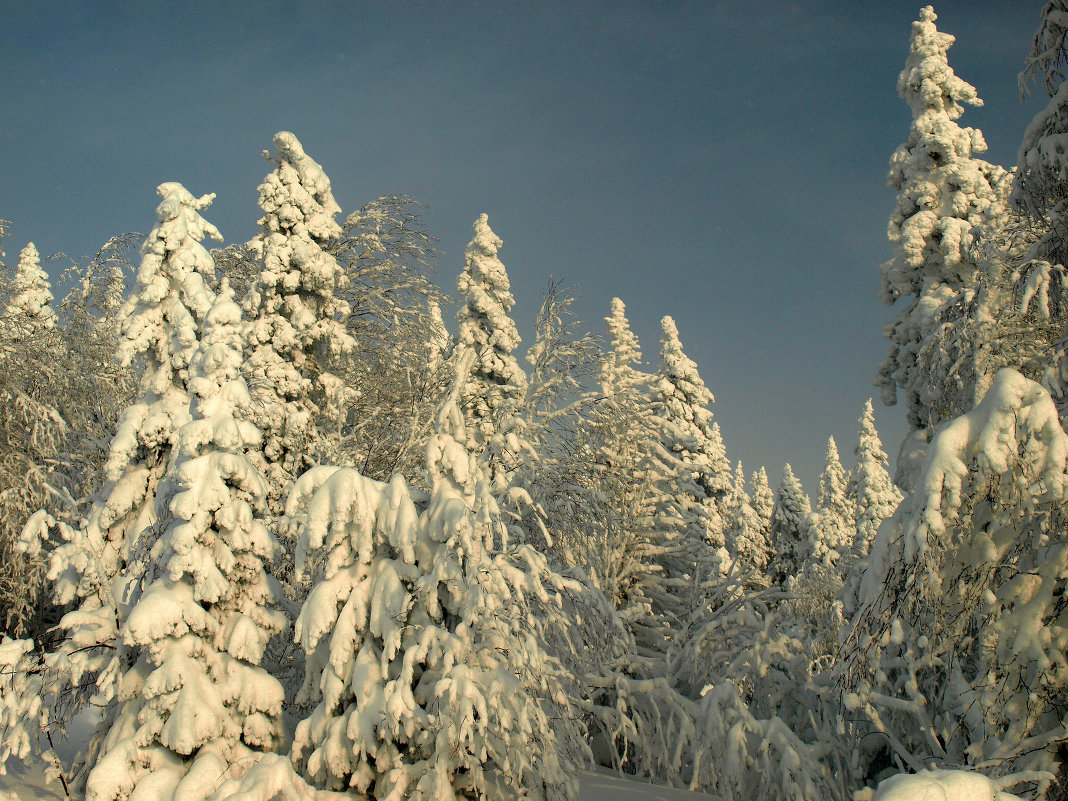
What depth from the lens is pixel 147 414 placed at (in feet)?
39.1

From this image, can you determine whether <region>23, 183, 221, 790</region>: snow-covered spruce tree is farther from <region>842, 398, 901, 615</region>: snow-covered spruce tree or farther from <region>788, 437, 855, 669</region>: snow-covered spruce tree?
<region>842, 398, 901, 615</region>: snow-covered spruce tree

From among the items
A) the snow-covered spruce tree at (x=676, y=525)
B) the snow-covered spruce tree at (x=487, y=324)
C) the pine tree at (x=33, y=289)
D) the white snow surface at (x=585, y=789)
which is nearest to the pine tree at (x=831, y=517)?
the snow-covered spruce tree at (x=676, y=525)

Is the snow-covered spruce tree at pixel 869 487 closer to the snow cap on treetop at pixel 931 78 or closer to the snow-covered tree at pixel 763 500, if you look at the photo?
the snow-covered tree at pixel 763 500

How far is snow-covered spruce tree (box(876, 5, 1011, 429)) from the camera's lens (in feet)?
45.8

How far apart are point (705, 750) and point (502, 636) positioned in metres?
3.38

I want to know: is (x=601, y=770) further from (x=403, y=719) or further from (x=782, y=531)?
(x=782, y=531)

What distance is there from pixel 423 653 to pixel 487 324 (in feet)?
52.0

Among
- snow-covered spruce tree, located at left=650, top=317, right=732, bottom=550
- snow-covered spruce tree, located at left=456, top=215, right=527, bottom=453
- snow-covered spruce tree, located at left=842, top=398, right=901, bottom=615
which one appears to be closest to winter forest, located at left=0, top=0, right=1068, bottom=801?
snow-covered spruce tree, located at left=456, top=215, right=527, bottom=453

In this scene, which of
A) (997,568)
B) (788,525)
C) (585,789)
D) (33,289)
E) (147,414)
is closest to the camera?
(997,568)

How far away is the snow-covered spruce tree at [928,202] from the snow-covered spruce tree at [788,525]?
3463cm

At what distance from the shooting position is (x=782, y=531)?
5009 cm

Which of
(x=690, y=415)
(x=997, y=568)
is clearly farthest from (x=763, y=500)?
(x=997, y=568)

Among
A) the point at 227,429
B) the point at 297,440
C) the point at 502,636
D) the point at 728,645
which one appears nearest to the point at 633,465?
the point at 728,645

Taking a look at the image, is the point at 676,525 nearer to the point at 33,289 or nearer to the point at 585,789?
the point at 585,789
